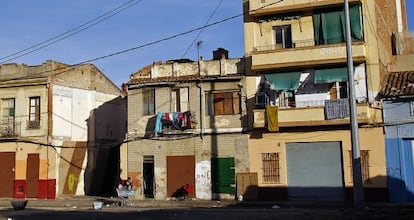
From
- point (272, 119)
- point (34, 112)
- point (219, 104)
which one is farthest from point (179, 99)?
point (34, 112)

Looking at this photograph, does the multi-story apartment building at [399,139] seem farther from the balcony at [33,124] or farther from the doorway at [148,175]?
the balcony at [33,124]

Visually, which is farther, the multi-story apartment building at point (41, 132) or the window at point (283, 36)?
the multi-story apartment building at point (41, 132)

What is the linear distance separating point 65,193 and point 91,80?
8499 millimetres

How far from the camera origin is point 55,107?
115 feet

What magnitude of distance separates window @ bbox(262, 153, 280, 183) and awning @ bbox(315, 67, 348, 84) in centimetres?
476

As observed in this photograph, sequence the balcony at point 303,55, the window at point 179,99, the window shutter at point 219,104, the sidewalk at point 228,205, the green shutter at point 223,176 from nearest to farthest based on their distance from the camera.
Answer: the sidewalk at point 228,205 < the balcony at point 303,55 < the green shutter at point 223,176 < the window shutter at point 219,104 < the window at point 179,99

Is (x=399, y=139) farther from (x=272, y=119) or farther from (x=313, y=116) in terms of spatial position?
(x=272, y=119)

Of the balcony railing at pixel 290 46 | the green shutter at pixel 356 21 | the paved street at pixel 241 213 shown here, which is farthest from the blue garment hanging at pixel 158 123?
the green shutter at pixel 356 21

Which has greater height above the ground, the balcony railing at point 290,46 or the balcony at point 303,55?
the balcony railing at point 290,46

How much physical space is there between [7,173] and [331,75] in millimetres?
22116

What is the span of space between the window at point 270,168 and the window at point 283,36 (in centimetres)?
618

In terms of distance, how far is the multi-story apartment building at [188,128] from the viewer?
29.8m

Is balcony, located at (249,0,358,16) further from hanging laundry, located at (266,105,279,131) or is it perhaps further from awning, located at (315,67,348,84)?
hanging laundry, located at (266,105,279,131)

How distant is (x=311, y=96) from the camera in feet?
93.9
